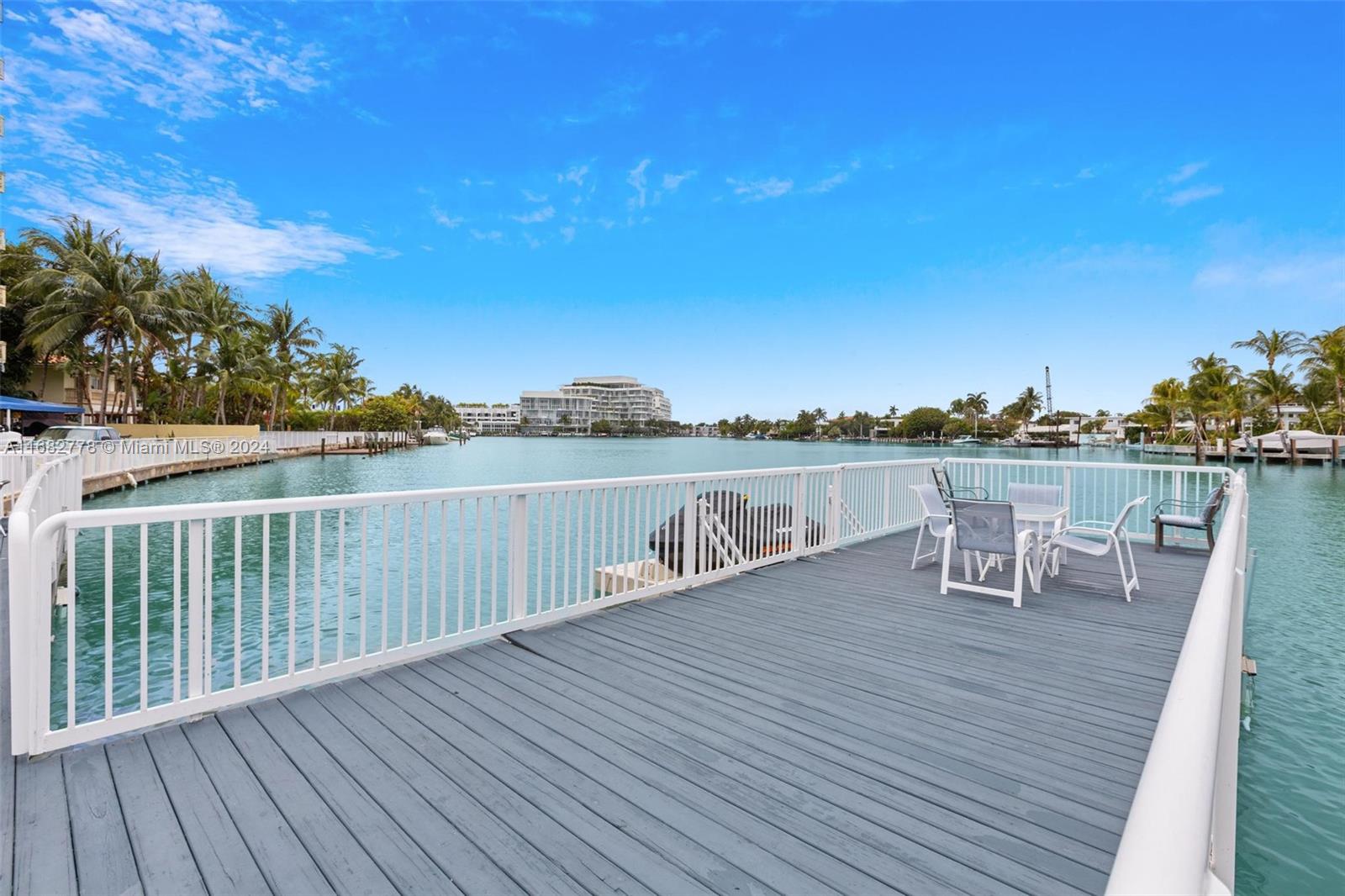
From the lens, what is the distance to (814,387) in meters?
72.2

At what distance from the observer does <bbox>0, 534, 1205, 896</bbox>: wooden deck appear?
6.00 ft

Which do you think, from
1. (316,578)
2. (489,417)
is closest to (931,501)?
(316,578)

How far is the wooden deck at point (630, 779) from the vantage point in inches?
72.0

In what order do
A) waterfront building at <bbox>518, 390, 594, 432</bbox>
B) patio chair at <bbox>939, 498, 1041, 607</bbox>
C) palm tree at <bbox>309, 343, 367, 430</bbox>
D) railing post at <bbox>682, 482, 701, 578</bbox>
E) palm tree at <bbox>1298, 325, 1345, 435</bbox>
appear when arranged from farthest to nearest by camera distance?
waterfront building at <bbox>518, 390, 594, 432</bbox> → palm tree at <bbox>309, 343, 367, 430</bbox> → palm tree at <bbox>1298, 325, 1345, 435</bbox> → railing post at <bbox>682, 482, 701, 578</bbox> → patio chair at <bbox>939, 498, 1041, 607</bbox>

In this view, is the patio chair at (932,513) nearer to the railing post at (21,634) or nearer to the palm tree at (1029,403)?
the railing post at (21,634)

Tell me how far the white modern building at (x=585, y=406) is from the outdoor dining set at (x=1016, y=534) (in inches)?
4834

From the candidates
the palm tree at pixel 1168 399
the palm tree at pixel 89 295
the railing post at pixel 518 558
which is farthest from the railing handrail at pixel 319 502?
the palm tree at pixel 1168 399

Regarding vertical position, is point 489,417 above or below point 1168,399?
above

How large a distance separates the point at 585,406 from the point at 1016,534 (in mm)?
125471

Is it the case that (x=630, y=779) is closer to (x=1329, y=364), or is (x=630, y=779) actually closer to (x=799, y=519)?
(x=799, y=519)

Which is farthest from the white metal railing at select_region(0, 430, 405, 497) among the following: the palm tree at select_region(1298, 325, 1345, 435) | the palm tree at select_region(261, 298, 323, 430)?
the palm tree at select_region(1298, 325, 1345, 435)

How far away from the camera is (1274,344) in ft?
144

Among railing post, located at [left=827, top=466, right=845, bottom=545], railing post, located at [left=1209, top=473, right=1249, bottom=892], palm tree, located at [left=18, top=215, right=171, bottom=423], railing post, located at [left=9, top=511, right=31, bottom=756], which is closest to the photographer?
railing post, located at [left=1209, top=473, right=1249, bottom=892]

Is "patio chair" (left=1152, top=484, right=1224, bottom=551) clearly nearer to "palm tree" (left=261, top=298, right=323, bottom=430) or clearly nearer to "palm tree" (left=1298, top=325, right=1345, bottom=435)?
"palm tree" (left=1298, top=325, right=1345, bottom=435)
